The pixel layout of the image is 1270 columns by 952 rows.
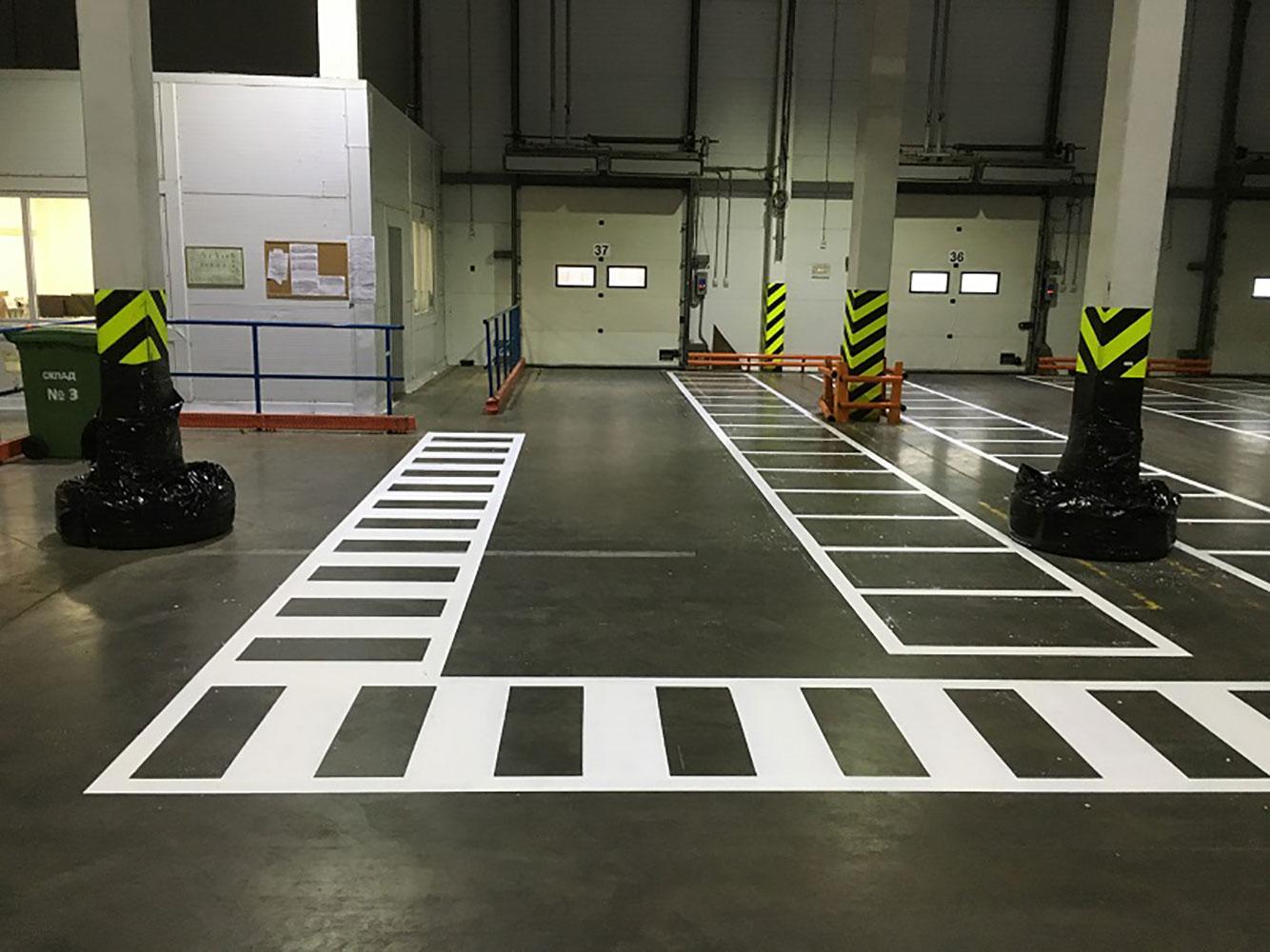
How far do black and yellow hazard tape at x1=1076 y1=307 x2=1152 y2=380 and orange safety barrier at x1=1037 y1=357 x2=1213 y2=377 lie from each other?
1434 centimetres

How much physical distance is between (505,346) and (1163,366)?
44.0 feet

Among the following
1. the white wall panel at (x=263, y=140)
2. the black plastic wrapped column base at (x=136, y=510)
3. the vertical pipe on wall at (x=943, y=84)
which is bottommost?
the black plastic wrapped column base at (x=136, y=510)

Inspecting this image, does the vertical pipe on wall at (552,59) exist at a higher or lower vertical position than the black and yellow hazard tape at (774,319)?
higher

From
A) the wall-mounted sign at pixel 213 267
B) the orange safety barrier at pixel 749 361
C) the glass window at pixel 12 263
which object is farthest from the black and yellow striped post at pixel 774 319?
the glass window at pixel 12 263

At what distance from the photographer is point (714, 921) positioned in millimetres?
3012

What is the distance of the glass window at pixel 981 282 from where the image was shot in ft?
68.3

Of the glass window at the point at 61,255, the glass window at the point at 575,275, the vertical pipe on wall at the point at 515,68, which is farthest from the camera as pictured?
the glass window at the point at 575,275

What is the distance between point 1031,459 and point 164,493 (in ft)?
27.7

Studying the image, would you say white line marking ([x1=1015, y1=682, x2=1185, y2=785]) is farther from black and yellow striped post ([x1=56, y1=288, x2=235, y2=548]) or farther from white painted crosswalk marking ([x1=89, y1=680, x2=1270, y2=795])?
black and yellow striped post ([x1=56, y1=288, x2=235, y2=548])

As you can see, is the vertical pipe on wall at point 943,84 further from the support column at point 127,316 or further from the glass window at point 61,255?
the support column at point 127,316

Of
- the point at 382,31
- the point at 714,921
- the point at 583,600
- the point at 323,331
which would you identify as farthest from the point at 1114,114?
the point at 382,31

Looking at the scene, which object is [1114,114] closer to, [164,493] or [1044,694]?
[1044,694]

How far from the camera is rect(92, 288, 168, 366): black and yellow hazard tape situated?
6.81 metres

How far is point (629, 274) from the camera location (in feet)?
66.6
